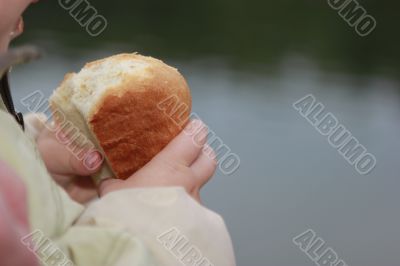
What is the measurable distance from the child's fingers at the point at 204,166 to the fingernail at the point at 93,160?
0.25 ft

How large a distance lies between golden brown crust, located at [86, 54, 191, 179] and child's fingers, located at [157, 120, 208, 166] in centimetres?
1

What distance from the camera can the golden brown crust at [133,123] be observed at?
0.59 metres

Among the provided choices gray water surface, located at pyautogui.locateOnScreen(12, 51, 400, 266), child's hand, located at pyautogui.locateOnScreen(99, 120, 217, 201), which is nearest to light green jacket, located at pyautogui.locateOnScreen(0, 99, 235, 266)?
child's hand, located at pyautogui.locateOnScreen(99, 120, 217, 201)

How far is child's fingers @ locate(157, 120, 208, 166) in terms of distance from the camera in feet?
1.84

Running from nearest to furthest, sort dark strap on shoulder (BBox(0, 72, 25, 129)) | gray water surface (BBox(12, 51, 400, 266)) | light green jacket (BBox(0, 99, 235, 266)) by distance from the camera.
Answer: light green jacket (BBox(0, 99, 235, 266)) → dark strap on shoulder (BBox(0, 72, 25, 129)) → gray water surface (BBox(12, 51, 400, 266))

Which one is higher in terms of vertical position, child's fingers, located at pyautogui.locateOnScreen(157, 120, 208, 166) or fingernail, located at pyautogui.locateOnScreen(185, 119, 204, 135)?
fingernail, located at pyautogui.locateOnScreen(185, 119, 204, 135)

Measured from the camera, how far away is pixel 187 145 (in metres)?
0.57

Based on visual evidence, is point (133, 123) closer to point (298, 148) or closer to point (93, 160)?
point (93, 160)

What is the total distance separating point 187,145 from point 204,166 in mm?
21

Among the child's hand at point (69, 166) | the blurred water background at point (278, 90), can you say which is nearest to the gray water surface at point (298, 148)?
the blurred water background at point (278, 90)

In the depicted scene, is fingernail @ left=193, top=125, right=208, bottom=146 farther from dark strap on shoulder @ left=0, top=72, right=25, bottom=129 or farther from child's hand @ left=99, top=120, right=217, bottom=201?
dark strap on shoulder @ left=0, top=72, right=25, bottom=129

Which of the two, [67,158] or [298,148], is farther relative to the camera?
[298,148]

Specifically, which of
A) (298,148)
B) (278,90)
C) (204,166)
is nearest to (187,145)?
(204,166)

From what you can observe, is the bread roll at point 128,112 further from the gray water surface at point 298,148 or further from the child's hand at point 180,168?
the gray water surface at point 298,148
